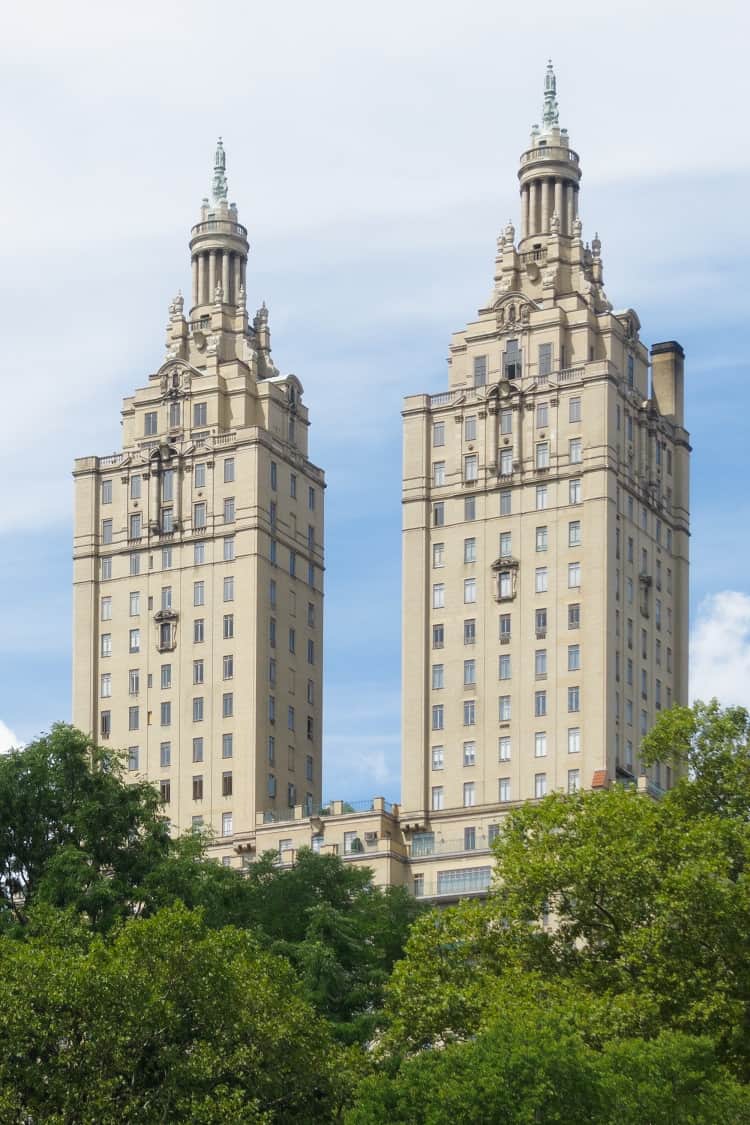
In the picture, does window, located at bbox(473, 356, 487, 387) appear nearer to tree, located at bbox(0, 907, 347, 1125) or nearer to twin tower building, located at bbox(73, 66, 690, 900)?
twin tower building, located at bbox(73, 66, 690, 900)

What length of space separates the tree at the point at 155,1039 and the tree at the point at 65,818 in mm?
28892

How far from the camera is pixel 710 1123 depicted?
333ft

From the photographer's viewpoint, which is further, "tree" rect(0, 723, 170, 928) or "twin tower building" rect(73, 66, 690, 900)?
"twin tower building" rect(73, 66, 690, 900)

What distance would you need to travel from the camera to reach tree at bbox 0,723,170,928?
13625cm

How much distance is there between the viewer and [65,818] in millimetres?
136875

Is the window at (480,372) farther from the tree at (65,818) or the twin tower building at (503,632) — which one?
the tree at (65,818)

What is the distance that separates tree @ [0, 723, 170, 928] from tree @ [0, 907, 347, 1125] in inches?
1137

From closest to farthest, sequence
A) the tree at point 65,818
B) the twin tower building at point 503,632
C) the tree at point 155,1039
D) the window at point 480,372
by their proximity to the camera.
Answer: the tree at point 155,1039
the tree at point 65,818
the twin tower building at point 503,632
the window at point 480,372

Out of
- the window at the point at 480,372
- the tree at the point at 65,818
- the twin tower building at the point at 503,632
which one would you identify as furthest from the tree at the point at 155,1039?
the window at the point at 480,372

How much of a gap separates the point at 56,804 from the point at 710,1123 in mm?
46325

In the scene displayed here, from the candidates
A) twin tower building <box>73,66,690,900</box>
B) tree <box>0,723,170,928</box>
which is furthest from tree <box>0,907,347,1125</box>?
twin tower building <box>73,66,690,900</box>

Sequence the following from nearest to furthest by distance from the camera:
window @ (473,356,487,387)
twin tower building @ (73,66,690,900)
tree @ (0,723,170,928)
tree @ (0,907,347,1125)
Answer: tree @ (0,907,347,1125), tree @ (0,723,170,928), twin tower building @ (73,66,690,900), window @ (473,356,487,387)

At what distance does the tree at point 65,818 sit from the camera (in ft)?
447

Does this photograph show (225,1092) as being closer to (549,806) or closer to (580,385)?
(549,806)
